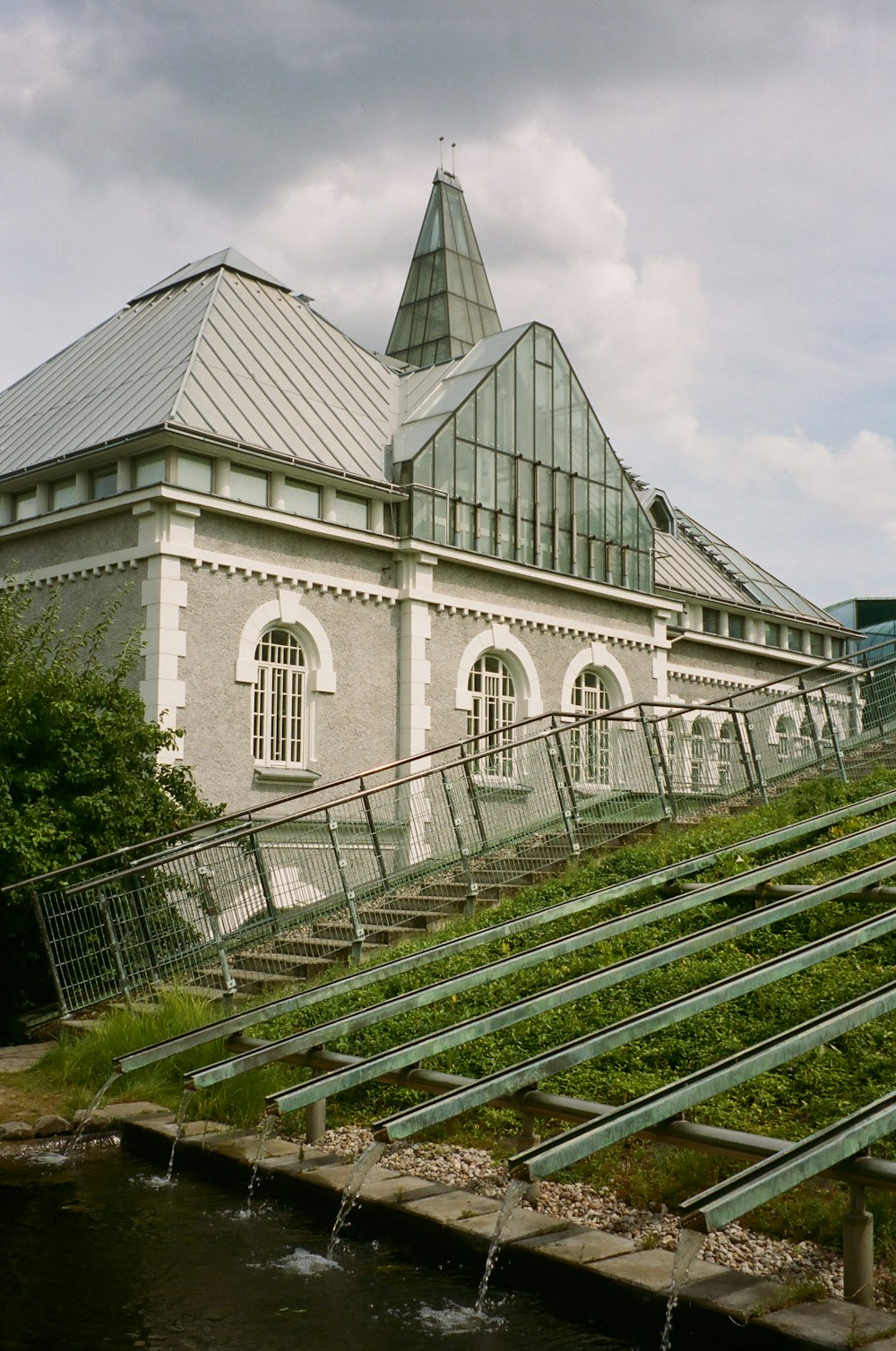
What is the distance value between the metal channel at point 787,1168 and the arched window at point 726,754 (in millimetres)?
10223

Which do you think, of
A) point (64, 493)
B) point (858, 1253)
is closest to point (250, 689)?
point (64, 493)

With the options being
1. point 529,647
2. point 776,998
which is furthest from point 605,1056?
point 529,647

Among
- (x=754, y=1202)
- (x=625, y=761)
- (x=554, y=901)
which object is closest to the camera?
(x=754, y=1202)

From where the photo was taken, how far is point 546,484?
79.5 ft

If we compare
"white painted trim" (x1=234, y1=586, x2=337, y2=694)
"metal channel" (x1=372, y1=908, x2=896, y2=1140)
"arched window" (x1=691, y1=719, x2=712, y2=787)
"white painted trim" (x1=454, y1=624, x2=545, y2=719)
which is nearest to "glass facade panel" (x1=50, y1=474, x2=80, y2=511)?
"white painted trim" (x1=234, y1=586, x2=337, y2=694)

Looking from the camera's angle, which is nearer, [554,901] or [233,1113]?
[233,1113]

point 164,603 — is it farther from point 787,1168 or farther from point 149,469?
point 787,1168

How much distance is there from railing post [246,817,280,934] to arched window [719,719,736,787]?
5.54m

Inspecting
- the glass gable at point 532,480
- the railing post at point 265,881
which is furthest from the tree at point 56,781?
the glass gable at point 532,480

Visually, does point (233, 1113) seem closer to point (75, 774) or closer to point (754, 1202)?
point (754, 1202)

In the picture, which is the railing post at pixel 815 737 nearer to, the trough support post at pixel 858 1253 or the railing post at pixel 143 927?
the railing post at pixel 143 927

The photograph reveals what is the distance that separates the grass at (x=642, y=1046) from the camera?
23.4 feet

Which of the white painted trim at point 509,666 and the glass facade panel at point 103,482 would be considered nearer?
the glass facade panel at point 103,482

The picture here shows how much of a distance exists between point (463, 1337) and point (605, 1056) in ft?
10.9
